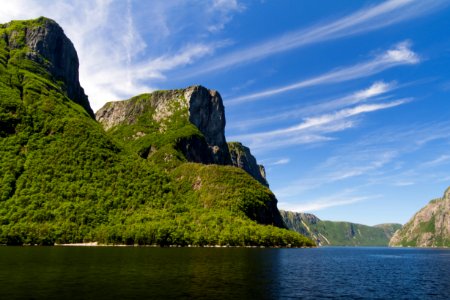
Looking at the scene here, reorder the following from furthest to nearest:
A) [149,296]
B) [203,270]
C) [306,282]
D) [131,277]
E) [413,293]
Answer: [203,270] → [306,282] → [131,277] → [413,293] → [149,296]

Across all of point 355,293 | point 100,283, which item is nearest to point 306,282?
point 355,293

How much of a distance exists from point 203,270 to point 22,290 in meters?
45.5

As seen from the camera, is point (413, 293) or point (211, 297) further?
point (413, 293)

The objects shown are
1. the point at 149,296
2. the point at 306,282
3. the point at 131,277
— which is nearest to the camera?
the point at 149,296

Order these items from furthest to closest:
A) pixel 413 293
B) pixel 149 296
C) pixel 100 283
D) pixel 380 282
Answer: pixel 380 282 → pixel 413 293 → pixel 100 283 → pixel 149 296

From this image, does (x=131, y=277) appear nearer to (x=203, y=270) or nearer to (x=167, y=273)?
(x=167, y=273)

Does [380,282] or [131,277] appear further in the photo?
[380,282]

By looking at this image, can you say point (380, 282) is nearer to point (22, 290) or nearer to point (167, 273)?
point (167, 273)

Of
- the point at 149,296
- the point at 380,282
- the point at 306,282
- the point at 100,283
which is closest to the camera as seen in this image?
the point at 149,296

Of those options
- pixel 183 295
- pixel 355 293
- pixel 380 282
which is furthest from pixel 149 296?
pixel 380 282

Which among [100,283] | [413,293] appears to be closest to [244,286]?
[100,283]

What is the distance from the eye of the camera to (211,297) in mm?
57312

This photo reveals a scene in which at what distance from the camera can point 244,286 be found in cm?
7012

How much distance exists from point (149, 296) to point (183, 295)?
16.5ft
